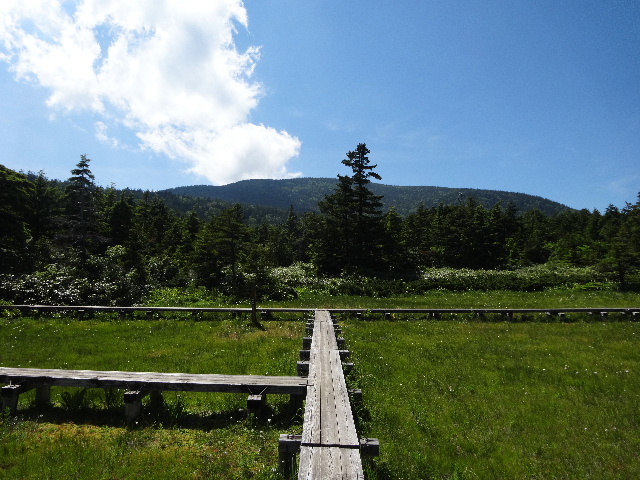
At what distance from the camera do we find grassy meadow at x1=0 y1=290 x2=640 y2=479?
472 centimetres

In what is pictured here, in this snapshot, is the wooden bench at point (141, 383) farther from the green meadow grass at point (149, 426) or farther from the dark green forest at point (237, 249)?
the dark green forest at point (237, 249)

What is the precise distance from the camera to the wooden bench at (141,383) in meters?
5.89

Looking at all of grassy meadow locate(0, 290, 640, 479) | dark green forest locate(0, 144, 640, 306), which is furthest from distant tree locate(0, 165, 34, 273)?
grassy meadow locate(0, 290, 640, 479)

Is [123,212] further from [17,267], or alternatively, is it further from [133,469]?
[133,469]

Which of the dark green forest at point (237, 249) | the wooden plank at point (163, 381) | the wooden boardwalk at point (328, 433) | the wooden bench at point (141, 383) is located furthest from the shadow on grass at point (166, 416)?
the dark green forest at point (237, 249)

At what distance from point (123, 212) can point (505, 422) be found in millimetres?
61179

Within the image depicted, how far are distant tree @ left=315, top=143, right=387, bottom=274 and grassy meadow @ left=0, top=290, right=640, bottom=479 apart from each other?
27937mm

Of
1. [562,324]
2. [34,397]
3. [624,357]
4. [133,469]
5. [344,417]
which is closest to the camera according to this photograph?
[344,417]

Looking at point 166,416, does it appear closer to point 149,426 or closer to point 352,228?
point 149,426

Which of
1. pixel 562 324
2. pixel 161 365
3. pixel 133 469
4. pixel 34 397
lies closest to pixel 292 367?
pixel 161 365

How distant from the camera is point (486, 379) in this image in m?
8.42

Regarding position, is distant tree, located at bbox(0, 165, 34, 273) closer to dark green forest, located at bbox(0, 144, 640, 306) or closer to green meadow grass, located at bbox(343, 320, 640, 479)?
dark green forest, located at bbox(0, 144, 640, 306)

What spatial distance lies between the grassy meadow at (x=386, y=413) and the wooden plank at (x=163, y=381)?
50cm

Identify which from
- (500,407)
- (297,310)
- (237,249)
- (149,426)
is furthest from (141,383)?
(237,249)
